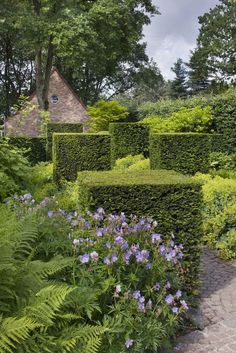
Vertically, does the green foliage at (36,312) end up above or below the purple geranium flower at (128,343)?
above

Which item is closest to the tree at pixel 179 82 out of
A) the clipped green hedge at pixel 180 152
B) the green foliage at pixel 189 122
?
the green foliage at pixel 189 122

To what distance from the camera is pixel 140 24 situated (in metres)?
23.9

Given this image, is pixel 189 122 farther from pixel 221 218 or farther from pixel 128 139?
pixel 221 218

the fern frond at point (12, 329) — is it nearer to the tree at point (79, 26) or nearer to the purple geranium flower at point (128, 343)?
the purple geranium flower at point (128, 343)

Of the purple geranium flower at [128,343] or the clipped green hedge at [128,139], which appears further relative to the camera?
the clipped green hedge at [128,139]

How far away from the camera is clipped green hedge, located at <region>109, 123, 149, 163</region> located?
10539mm

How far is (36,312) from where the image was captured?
2.22 metres

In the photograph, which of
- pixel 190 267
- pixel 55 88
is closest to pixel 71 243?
pixel 190 267

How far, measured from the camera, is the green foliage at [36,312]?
2.15 metres

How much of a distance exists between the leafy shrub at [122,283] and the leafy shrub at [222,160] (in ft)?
29.5

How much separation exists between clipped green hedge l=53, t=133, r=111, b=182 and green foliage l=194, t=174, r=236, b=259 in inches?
150

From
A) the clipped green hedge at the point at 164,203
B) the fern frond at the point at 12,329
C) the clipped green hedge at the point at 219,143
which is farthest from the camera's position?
the clipped green hedge at the point at 219,143

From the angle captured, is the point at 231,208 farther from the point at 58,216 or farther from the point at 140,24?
the point at 140,24

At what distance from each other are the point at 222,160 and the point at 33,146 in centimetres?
609
